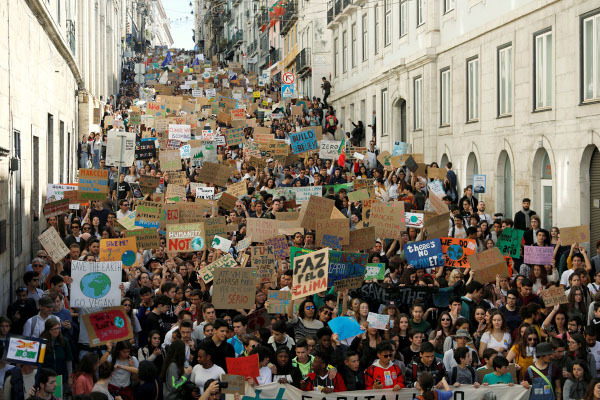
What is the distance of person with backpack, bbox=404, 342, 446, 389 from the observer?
8867 millimetres

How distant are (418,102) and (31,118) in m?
14.5

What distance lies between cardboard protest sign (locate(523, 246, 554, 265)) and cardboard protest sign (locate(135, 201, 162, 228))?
19.6ft

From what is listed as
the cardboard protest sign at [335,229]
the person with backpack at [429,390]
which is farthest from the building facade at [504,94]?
the person with backpack at [429,390]

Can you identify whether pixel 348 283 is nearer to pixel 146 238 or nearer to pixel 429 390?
pixel 429 390

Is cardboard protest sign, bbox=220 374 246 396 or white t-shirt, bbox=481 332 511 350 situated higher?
white t-shirt, bbox=481 332 511 350

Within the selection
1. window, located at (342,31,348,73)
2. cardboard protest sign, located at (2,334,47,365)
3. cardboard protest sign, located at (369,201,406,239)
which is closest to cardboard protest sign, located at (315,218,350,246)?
cardboard protest sign, located at (369,201,406,239)

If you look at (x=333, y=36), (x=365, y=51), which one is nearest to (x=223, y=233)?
(x=365, y=51)

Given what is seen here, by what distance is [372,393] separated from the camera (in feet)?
28.1

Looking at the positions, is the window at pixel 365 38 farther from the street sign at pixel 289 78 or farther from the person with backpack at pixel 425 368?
the person with backpack at pixel 425 368

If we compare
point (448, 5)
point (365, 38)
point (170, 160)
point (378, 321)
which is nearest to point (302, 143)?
point (170, 160)

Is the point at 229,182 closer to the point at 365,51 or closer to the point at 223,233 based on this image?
the point at 223,233

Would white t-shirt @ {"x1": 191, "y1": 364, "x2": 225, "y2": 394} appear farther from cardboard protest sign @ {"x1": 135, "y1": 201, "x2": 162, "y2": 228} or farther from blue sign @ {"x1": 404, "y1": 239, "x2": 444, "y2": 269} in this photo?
cardboard protest sign @ {"x1": 135, "y1": 201, "x2": 162, "y2": 228}

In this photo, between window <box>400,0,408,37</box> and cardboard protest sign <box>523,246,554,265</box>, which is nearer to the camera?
cardboard protest sign <box>523,246,554,265</box>

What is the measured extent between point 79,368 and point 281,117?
30074mm
